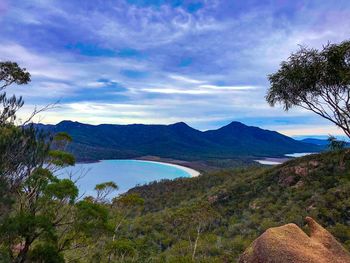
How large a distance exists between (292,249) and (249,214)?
23970mm

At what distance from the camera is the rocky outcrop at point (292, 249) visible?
11070 millimetres

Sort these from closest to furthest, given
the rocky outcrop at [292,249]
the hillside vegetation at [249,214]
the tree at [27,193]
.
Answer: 1. the rocky outcrop at [292,249]
2. the tree at [27,193]
3. the hillside vegetation at [249,214]

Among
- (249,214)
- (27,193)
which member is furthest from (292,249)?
(249,214)

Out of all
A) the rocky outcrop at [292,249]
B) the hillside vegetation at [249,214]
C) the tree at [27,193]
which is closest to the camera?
the rocky outcrop at [292,249]

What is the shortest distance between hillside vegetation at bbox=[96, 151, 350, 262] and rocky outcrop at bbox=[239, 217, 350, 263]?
903 cm

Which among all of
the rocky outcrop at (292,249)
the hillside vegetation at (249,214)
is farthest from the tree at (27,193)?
the hillside vegetation at (249,214)

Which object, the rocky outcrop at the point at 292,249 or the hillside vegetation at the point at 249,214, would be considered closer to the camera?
the rocky outcrop at the point at 292,249

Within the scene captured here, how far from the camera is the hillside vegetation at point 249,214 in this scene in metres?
27.5

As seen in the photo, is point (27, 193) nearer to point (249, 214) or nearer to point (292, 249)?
point (292, 249)

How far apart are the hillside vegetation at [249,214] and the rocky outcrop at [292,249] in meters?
9.03

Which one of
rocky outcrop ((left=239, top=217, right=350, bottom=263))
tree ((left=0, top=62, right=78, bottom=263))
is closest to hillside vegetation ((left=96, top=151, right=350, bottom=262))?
rocky outcrop ((left=239, top=217, right=350, bottom=263))

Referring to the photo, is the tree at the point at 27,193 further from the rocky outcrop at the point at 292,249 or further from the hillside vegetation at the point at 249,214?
the hillside vegetation at the point at 249,214

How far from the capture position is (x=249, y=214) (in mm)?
34562

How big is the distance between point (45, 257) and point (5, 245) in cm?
169
